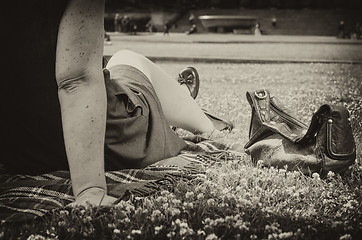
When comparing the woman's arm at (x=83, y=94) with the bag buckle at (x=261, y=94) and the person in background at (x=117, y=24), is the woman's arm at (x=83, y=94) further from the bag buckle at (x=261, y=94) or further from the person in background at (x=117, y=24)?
the person in background at (x=117, y=24)

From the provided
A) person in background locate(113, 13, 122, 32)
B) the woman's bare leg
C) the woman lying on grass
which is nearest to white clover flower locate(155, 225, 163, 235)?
the woman lying on grass

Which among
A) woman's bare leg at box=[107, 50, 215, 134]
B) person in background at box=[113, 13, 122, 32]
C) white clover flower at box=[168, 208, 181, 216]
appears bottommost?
person in background at box=[113, 13, 122, 32]

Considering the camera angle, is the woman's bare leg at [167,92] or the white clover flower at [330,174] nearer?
the white clover flower at [330,174]

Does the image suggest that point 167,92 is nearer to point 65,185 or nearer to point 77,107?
point 65,185

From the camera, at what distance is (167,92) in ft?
11.5

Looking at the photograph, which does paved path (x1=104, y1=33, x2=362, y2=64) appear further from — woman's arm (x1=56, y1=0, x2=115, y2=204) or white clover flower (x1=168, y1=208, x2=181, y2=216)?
white clover flower (x1=168, y1=208, x2=181, y2=216)

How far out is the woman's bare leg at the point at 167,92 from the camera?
345 cm

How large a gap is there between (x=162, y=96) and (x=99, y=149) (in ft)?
3.76

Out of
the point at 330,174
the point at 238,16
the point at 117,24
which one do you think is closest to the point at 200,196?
the point at 330,174

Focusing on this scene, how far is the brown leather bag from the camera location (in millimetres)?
2867

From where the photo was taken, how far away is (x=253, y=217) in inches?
92.6

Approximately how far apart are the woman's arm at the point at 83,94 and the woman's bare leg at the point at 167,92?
102 centimetres

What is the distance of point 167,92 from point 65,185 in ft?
3.58

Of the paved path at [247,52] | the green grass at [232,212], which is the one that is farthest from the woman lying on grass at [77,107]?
the paved path at [247,52]
